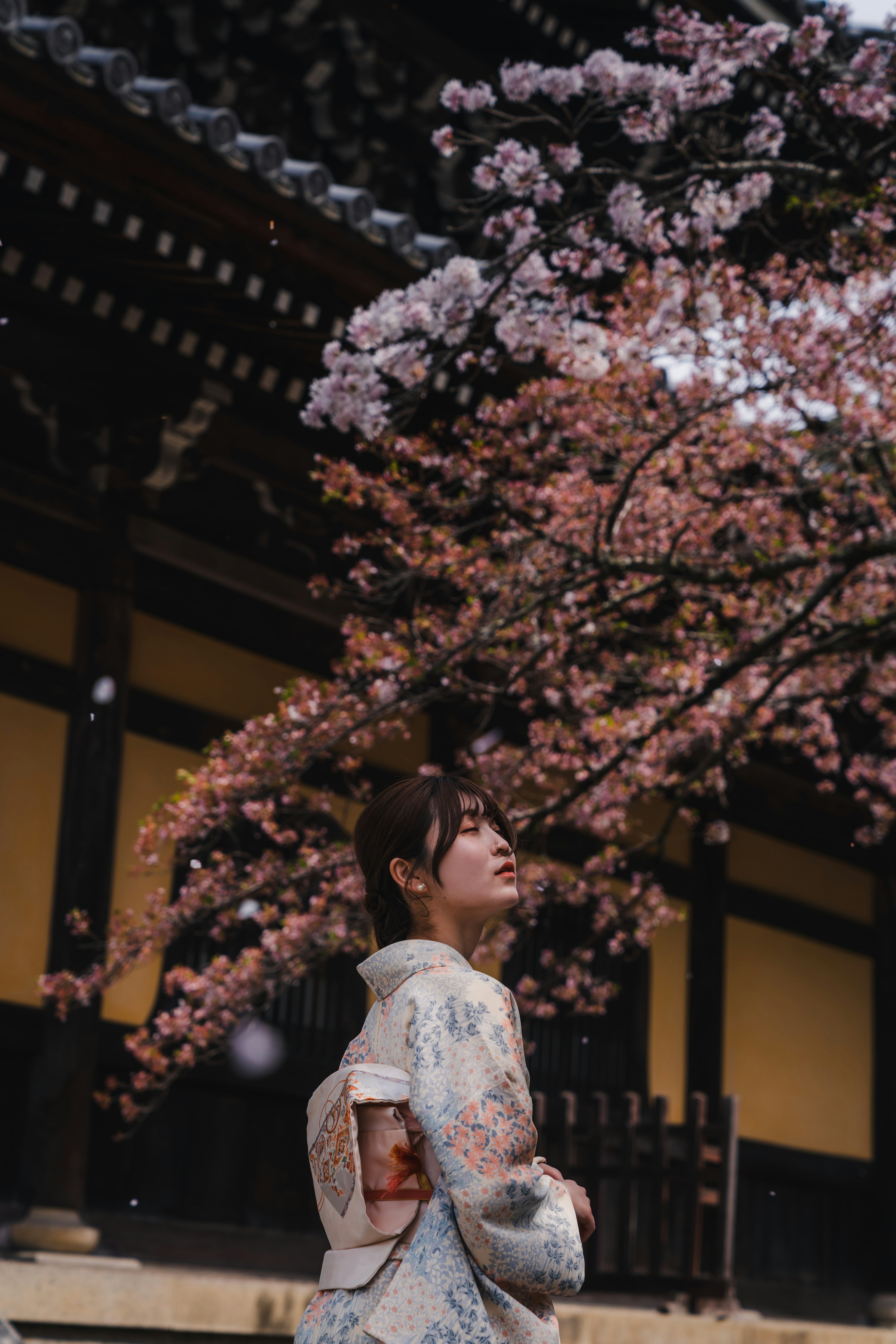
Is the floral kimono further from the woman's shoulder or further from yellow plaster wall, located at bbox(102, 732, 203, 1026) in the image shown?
yellow plaster wall, located at bbox(102, 732, 203, 1026)

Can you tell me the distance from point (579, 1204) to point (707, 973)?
8.92 meters

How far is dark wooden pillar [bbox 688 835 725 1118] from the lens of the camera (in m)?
10.8

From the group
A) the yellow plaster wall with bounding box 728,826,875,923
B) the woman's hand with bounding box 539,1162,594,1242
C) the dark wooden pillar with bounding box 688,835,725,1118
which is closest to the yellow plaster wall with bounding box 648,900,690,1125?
the dark wooden pillar with bounding box 688,835,725,1118

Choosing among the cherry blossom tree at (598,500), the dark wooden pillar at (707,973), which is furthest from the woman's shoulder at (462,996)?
the dark wooden pillar at (707,973)

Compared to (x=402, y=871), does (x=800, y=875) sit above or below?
above

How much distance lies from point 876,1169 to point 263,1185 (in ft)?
20.8

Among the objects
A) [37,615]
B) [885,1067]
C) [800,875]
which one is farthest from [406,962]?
[885,1067]

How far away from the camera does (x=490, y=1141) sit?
2.09 meters

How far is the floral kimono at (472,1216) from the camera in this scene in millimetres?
2088

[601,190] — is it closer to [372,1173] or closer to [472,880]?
[472,880]

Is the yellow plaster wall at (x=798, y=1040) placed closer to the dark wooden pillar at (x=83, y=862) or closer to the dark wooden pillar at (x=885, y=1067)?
the dark wooden pillar at (x=885, y=1067)

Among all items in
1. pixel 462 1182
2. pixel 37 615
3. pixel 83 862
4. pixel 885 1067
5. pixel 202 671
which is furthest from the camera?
pixel 885 1067

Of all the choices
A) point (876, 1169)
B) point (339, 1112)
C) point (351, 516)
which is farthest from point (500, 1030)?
point (876, 1169)

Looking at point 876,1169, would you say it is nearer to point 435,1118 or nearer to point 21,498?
point 21,498
